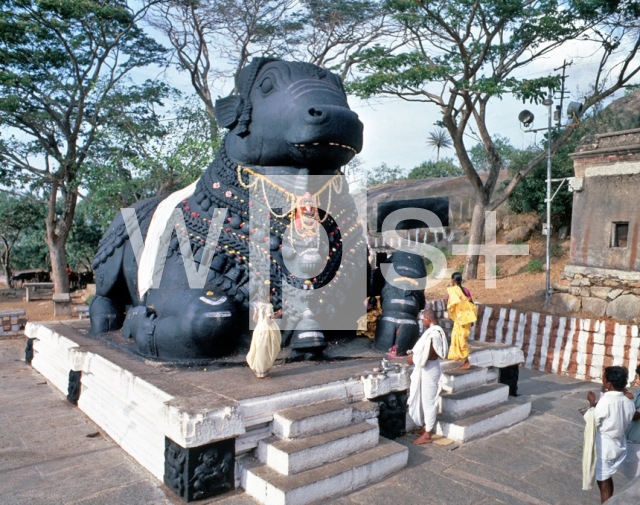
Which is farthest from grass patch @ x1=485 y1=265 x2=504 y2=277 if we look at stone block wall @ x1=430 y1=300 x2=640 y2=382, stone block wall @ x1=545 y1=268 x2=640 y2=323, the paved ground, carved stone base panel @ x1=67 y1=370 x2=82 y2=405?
carved stone base panel @ x1=67 y1=370 x2=82 y2=405

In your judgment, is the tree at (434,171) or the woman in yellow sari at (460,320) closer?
the woman in yellow sari at (460,320)

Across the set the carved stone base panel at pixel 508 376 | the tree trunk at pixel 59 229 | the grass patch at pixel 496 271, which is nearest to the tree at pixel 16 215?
the tree trunk at pixel 59 229

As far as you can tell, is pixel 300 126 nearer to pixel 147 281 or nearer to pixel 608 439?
pixel 147 281

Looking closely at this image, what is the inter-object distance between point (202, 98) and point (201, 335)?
14157 mm

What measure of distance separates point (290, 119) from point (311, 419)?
7.44ft

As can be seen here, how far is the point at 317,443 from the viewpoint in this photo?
3422 millimetres

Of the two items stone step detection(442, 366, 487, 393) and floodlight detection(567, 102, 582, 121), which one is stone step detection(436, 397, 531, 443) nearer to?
stone step detection(442, 366, 487, 393)

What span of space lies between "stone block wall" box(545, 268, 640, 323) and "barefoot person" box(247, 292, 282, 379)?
9.03 metres

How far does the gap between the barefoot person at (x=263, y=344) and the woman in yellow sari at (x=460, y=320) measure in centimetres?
184

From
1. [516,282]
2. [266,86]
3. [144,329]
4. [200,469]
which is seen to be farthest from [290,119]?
[516,282]

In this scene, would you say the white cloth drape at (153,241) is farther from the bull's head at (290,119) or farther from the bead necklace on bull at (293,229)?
the bull's head at (290,119)

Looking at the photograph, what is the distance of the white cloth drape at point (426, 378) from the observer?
4176mm

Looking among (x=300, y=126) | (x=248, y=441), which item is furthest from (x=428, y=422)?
(x=300, y=126)

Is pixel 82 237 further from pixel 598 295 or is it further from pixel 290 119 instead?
pixel 290 119
